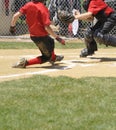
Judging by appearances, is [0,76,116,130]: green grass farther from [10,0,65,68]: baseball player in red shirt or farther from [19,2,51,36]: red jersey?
[19,2,51,36]: red jersey

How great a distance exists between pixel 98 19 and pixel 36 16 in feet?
5.54

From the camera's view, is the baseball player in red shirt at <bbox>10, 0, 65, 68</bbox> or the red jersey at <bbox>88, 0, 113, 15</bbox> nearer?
the baseball player in red shirt at <bbox>10, 0, 65, 68</bbox>

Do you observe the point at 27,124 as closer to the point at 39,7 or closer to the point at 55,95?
the point at 55,95

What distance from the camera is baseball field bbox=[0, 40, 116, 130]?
5141 mm

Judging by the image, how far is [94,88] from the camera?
668cm

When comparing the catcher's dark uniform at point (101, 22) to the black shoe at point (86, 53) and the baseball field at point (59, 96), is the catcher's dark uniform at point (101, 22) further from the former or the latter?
the baseball field at point (59, 96)

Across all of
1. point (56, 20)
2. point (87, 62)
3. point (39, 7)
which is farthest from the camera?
point (56, 20)

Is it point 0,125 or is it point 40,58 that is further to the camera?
point 40,58

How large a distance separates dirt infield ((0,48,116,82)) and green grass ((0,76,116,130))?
57 centimetres

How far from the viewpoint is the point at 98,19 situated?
9828 mm

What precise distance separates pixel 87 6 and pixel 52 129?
17.3 feet

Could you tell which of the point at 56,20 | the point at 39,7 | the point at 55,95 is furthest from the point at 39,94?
the point at 56,20

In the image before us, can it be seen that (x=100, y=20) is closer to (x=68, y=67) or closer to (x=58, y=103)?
(x=68, y=67)

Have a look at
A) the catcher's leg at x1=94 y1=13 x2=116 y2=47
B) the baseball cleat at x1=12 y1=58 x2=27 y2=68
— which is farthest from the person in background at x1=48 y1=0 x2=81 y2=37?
the baseball cleat at x1=12 y1=58 x2=27 y2=68
